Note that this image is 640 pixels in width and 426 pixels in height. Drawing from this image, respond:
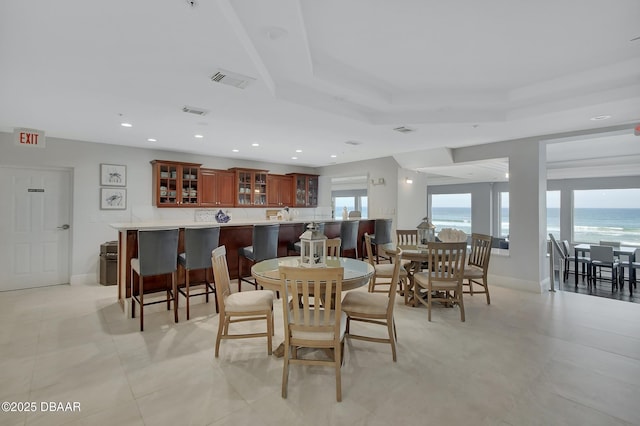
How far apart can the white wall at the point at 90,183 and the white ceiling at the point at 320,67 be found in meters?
0.43

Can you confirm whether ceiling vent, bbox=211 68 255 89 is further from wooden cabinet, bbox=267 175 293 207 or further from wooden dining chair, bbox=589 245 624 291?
wooden dining chair, bbox=589 245 624 291

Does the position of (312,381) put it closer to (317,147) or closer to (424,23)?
(424,23)

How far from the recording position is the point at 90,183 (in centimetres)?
518

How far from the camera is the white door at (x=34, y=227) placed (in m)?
4.65

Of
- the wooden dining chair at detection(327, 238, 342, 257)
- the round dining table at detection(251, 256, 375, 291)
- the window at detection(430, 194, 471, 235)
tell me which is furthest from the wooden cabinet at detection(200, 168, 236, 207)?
the window at detection(430, 194, 471, 235)

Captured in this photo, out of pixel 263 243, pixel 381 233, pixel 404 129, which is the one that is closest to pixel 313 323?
pixel 263 243

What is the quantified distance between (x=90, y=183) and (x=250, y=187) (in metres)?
3.02

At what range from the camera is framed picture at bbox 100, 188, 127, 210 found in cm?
529

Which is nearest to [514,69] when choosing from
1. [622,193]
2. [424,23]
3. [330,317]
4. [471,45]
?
[471,45]

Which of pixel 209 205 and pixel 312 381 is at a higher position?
pixel 209 205

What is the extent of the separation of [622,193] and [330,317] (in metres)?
9.99

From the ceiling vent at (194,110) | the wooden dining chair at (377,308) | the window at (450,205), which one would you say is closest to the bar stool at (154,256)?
the ceiling vent at (194,110)

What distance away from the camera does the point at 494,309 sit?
12.5ft

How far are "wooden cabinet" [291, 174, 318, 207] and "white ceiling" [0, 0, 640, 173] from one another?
3275mm
